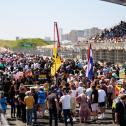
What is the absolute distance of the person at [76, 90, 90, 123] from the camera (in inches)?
834

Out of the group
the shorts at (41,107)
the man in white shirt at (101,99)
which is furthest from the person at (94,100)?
the shorts at (41,107)

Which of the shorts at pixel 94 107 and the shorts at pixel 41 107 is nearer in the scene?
the shorts at pixel 94 107

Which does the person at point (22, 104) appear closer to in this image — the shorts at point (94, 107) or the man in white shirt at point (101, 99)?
the shorts at point (94, 107)

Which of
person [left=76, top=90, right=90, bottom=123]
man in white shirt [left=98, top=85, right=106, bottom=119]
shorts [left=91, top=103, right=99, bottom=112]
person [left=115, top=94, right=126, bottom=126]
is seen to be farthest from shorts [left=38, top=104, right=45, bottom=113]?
person [left=115, top=94, right=126, bottom=126]

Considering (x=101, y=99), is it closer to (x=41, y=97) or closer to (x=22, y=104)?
(x=41, y=97)

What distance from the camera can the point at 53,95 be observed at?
64.4ft

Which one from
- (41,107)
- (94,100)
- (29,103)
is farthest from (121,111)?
(41,107)

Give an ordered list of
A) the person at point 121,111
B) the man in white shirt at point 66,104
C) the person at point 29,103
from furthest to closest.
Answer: the person at point 29,103
the man in white shirt at point 66,104
the person at point 121,111

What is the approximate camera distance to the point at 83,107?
70.5 feet

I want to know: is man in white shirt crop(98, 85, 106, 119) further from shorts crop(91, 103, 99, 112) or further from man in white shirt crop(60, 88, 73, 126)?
man in white shirt crop(60, 88, 73, 126)

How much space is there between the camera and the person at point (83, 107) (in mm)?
21188

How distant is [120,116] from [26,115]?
7162 millimetres

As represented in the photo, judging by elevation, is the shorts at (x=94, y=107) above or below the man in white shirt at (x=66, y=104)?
below

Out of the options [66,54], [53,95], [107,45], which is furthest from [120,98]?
[66,54]
